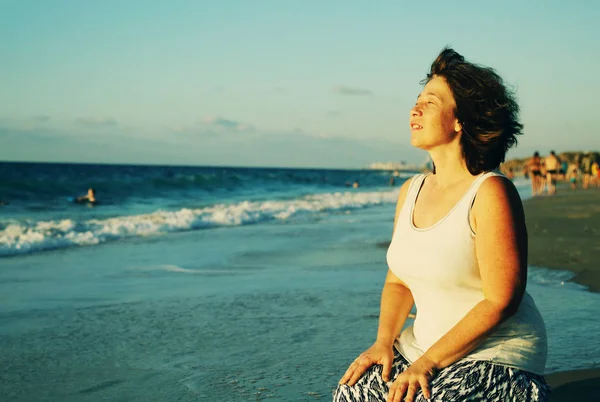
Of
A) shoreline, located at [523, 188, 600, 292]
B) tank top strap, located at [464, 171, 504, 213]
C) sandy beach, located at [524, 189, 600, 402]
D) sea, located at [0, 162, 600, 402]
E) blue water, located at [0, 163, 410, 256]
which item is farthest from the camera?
blue water, located at [0, 163, 410, 256]

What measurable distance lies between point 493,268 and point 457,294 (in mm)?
214

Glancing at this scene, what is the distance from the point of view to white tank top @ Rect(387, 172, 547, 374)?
7.68ft

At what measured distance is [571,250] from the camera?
9.12m

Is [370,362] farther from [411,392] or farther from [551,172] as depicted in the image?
[551,172]

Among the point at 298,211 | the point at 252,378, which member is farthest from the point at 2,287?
the point at 298,211

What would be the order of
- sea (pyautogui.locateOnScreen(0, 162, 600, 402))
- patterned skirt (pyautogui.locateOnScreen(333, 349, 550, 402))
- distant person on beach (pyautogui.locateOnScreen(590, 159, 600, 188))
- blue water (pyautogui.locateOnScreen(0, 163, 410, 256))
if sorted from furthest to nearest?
distant person on beach (pyautogui.locateOnScreen(590, 159, 600, 188)) → blue water (pyautogui.locateOnScreen(0, 163, 410, 256)) → sea (pyautogui.locateOnScreen(0, 162, 600, 402)) → patterned skirt (pyautogui.locateOnScreen(333, 349, 550, 402))

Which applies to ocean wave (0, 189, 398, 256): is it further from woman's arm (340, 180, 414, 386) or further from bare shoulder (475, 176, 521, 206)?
bare shoulder (475, 176, 521, 206)

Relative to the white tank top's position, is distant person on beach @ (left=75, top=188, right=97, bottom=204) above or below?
below

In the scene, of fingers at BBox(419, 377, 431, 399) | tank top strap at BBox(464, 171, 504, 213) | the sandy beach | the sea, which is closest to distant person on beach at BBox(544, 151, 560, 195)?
the sandy beach

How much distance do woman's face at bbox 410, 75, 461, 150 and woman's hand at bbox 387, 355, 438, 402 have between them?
2.91ft

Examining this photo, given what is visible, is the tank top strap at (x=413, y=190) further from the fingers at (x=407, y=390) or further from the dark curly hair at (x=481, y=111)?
the fingers at (x=407, y=390)

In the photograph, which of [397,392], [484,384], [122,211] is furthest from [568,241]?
[122,211]

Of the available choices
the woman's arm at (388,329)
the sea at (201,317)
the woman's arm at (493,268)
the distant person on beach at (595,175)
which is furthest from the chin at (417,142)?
the distant person on beach at (595,175)

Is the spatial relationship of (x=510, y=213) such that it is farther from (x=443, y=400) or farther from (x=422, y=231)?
(x=443, y=400)
